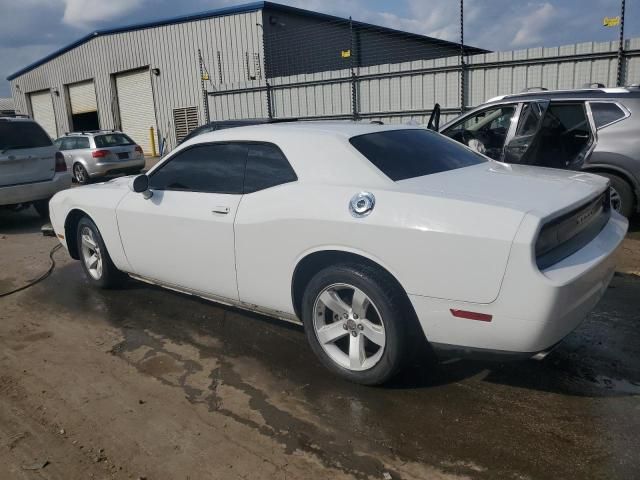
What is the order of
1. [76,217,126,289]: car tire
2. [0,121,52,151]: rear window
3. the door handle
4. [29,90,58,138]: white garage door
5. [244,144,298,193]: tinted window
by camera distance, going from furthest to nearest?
[29,90,58,138]: white garage door < [0,121,52,151]: rear window < [76,217,126,289]: car tire < the door handle < [244,144,298,193]: tinted window

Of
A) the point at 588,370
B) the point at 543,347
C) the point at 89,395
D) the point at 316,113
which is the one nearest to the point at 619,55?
the point at 316,113

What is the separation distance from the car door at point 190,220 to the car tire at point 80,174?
11.6 metres

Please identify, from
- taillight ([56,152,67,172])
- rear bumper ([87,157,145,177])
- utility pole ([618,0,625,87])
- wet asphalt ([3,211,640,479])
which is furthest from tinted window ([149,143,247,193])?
rear bumper ([87,157,145,177])

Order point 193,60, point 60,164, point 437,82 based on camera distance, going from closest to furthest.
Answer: point 60,164, point 437,82, point 193,60

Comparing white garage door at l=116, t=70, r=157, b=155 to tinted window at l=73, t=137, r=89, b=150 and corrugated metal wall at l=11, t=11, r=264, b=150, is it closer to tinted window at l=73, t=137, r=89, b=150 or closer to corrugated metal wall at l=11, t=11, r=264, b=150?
corrugated metal wall at l=11, t=11, r=264, b=150

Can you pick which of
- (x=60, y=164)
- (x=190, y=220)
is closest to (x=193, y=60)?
→ (x=60, y=164)

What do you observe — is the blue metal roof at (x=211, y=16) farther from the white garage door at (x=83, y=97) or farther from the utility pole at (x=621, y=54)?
the utility pole at (x=621, y=54)

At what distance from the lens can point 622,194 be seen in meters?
6.49

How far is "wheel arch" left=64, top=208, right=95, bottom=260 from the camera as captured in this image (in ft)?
17.8

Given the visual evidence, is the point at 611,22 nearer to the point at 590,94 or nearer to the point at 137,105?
the point at 590,94

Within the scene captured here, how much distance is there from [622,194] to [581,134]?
922mm

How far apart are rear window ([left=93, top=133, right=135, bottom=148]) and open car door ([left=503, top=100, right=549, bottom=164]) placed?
11971 mm

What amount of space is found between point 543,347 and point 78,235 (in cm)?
447

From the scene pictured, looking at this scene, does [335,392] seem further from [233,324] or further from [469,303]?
[233,324]
